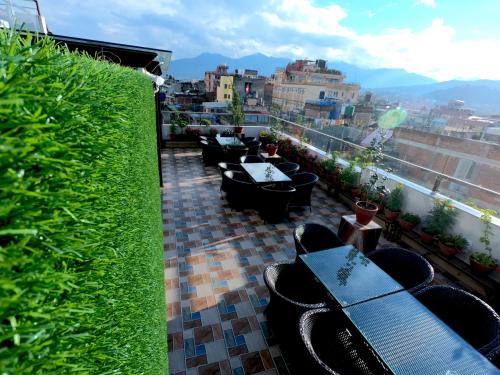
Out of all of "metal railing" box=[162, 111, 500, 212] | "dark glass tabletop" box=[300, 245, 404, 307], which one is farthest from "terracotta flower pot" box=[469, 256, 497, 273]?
"dark glass tabletop" box=[300, 245, 404, 307]

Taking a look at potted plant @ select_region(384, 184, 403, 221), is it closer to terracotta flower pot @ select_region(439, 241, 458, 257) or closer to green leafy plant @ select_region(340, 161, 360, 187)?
terracotta flower pot @ select_region(439, 241, 458, 257)

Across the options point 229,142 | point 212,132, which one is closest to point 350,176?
point 229,142

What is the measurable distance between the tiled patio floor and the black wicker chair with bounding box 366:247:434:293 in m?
1.50

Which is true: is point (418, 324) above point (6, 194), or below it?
below

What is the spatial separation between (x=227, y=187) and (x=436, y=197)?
4015 millimetres

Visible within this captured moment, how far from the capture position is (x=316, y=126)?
8.12 m

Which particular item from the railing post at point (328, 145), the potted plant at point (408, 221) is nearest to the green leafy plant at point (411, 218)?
the potted plant at point (408, 221)

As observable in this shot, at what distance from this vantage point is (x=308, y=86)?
5412cm

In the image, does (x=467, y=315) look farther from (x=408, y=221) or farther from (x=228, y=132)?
(x=228, y=132)

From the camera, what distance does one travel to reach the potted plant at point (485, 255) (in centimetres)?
353

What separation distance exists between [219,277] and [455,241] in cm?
381

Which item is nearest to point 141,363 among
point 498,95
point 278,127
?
point 278,127

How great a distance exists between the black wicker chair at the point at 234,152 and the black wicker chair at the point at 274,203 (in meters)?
3.11

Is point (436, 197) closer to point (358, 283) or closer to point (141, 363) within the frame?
point (358, 283)
